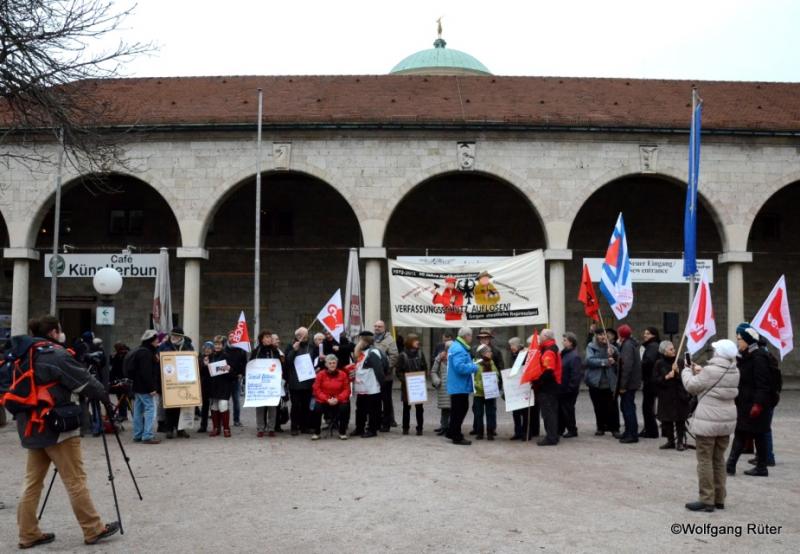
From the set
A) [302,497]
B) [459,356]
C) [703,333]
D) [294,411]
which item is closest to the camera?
[302,497]

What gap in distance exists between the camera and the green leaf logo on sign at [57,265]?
19.7m

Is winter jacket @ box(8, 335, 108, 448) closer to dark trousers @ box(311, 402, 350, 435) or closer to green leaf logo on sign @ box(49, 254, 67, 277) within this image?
dark trousers @ box(311, 402, 350, 435)

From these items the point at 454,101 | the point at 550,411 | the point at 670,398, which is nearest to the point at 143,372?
the point at 550,411

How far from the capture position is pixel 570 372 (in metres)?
12.6

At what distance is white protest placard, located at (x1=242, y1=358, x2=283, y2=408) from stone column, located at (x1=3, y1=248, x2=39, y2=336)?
12178 mm

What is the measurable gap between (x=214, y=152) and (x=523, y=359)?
1284 centimetres

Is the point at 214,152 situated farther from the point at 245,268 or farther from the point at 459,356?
the point at 459,356

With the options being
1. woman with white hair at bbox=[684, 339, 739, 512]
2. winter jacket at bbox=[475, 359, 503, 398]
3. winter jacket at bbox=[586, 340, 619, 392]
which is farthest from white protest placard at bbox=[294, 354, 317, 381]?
woman with white hair at bbox=[684, 339, 739, 512]

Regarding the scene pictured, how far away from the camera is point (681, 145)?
2164 centimetres

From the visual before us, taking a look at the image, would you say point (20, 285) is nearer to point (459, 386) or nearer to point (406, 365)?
point (406, 365)

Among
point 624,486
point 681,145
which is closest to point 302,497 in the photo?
point 624,486

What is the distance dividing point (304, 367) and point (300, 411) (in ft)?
2.91

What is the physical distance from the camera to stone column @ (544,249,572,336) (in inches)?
845

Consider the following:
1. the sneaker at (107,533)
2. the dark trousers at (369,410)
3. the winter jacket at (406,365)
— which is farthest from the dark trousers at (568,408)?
the sneaker at (107,533)
